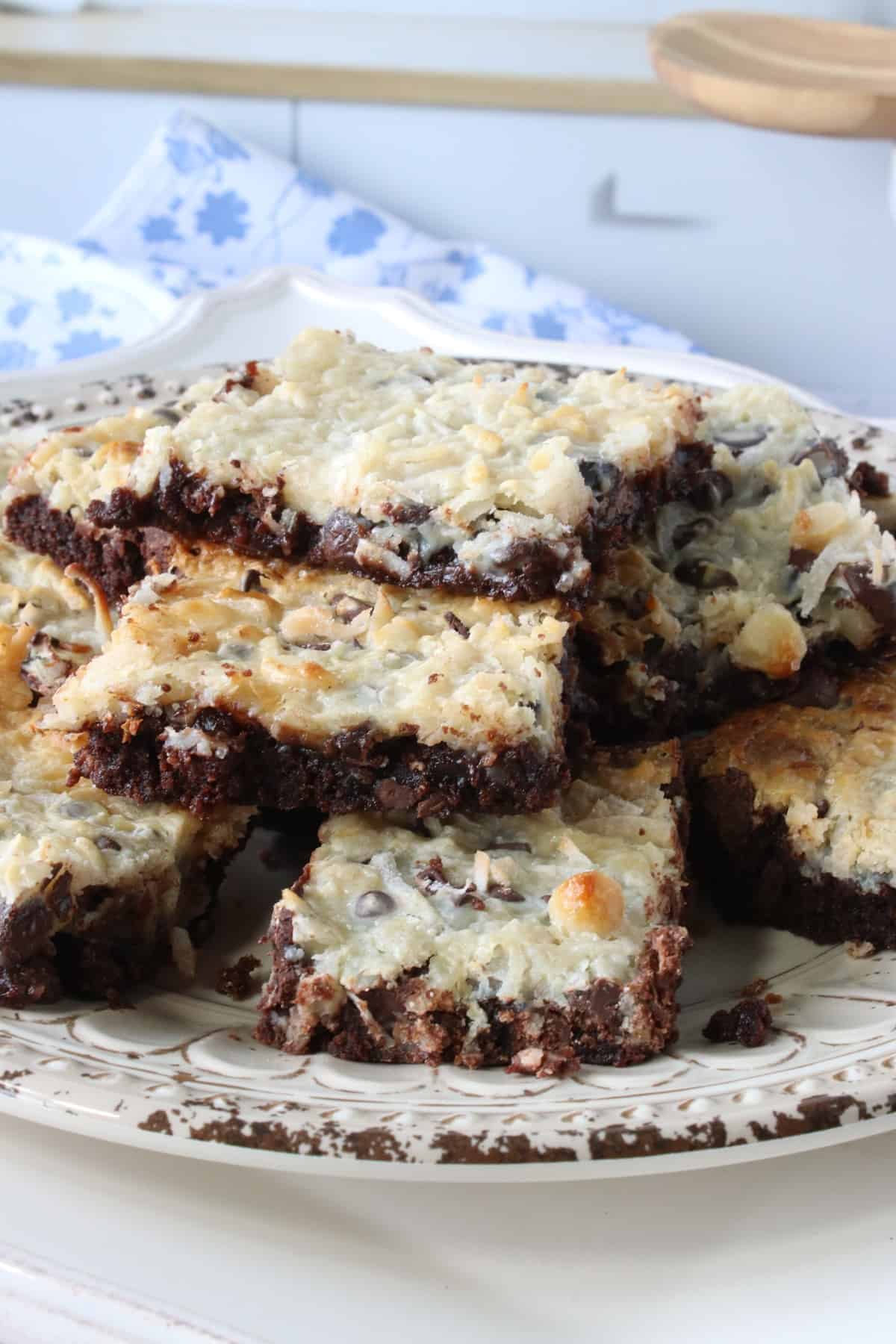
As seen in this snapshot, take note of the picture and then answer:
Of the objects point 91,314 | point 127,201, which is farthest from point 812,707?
point 127,201

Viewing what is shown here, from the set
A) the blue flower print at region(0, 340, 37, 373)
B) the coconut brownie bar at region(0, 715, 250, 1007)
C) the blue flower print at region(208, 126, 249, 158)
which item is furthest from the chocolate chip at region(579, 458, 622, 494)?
the blue flower print at region(208, 126, 249, 158)

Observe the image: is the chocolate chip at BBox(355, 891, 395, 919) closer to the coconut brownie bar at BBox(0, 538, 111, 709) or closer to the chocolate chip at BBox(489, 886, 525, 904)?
the chocolate chip at BBox(489, 886, 525, 904)

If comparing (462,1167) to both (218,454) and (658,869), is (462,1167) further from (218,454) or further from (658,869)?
(218,454)

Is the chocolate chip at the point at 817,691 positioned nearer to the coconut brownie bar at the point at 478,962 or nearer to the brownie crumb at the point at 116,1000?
the coconut brownie bar at the point at 478,962

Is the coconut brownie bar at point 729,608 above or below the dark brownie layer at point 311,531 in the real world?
below

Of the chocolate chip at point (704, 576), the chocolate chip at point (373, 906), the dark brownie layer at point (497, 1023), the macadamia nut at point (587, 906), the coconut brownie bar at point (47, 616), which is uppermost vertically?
the chocolate chip at point (704, 576)

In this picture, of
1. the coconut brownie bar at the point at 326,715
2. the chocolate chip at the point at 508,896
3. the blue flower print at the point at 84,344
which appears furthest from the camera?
the blue flower print at the point at 84,344

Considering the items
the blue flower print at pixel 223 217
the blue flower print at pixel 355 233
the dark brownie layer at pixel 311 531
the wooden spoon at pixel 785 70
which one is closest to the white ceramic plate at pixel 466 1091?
the dark brownie layer at pixel 311 531

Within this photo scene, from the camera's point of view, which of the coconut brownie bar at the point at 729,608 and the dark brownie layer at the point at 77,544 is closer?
the coconut brownie bar at the point at 729,608
